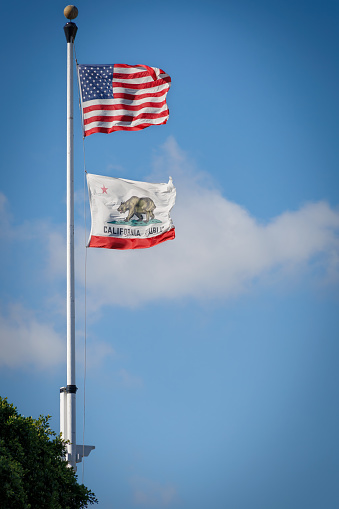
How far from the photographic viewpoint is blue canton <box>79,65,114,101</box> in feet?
81.6

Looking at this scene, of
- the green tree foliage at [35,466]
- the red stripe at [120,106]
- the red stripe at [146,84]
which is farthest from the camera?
the red stripe at [146,84]

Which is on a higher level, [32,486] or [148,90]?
[148,90]

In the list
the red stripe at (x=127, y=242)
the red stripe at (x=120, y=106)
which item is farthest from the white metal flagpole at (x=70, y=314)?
the red stripe at (x=127, y=242)

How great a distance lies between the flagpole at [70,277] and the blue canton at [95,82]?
0.90m

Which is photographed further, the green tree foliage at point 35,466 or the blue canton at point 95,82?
the blue canton at point 95,82

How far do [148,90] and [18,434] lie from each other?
13.3m

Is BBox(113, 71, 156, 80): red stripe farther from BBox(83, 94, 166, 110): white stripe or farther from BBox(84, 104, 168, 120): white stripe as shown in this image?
BBox(84, 104, 168, 120): white stripe

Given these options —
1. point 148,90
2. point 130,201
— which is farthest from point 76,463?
point 148,90

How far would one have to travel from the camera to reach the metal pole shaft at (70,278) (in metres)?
21.0

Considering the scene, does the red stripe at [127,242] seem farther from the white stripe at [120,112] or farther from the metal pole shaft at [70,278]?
the white stripe at [120,112]

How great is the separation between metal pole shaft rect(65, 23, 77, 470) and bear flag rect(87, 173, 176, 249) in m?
1.32

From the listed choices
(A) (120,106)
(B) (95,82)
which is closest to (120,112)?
(A) (120,106)

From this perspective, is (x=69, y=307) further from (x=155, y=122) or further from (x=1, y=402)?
(x=155, y=122)

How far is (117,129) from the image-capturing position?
25.2 meters
